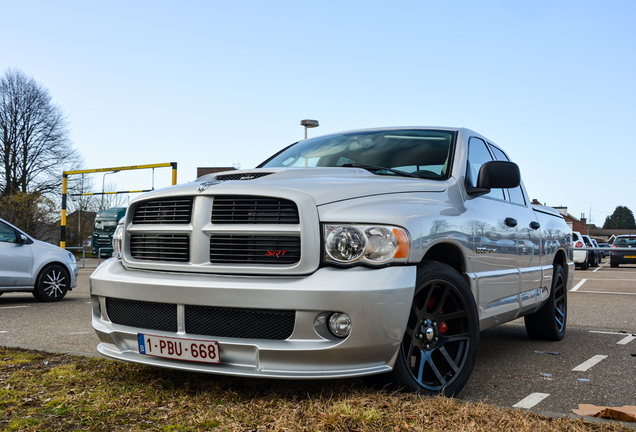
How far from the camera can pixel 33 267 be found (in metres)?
9.66

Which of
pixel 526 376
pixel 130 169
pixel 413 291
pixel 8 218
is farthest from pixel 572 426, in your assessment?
pixel 8 218

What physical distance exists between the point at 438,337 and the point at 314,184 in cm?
117

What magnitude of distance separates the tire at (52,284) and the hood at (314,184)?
23.3 feet

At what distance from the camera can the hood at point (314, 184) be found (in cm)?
325

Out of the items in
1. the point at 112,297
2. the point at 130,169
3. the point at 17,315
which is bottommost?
the point at 17,315

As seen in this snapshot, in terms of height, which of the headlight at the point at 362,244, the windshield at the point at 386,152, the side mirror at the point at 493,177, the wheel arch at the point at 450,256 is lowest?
the wheel arch at the point at 450,256

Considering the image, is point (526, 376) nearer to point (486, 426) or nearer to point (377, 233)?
point (486, 426)

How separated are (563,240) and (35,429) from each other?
17.6 feet

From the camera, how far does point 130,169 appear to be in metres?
29.5

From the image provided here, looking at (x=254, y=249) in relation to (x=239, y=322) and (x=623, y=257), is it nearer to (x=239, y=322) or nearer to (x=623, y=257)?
(x=239, y=322)

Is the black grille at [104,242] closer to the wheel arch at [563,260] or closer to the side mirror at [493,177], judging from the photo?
the wheel arch at [563,260]

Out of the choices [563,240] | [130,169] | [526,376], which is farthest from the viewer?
[130,169]

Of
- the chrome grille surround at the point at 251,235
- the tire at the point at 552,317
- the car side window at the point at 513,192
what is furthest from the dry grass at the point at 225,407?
the tire at the point at 552,317

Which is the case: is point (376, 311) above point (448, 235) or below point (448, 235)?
below
